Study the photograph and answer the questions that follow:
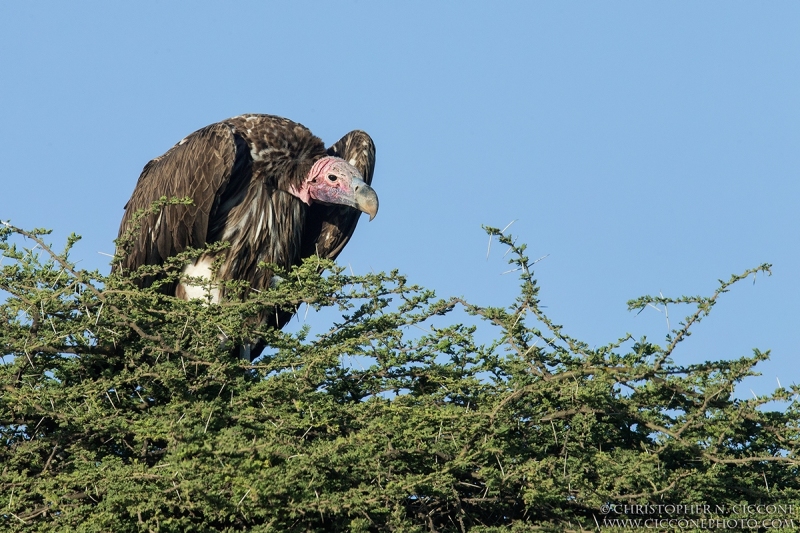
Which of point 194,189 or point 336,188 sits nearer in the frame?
point 194,189

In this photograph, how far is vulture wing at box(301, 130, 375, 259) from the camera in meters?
7.41

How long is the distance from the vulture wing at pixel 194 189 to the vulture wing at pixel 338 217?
73 cm

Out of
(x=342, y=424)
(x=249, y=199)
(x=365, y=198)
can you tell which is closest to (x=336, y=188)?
(x=365, y=198)

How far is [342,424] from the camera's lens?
3875 mm

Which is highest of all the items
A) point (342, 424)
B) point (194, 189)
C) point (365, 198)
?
point (365, 198)

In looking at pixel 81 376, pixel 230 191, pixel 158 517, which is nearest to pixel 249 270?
pixel 230 191

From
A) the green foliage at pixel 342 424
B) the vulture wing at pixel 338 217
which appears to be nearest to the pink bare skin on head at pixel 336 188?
the vulture wing at pixel 338 217

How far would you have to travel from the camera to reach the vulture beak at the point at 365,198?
7168 millimetres

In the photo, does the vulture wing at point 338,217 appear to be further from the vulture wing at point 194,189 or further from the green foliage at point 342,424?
the green foliage at point 342,424

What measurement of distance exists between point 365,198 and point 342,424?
347 cm

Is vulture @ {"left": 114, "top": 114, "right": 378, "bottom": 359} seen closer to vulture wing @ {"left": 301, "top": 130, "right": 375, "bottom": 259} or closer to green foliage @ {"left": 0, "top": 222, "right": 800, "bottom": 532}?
vulture wing @ {"left": 301, "top": 130, "right": 375, "bottom": 259}

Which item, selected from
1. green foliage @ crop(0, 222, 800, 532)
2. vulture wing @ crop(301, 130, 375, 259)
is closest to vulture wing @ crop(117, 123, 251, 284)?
vulture wing @ crop(301, 130, 375, 259)

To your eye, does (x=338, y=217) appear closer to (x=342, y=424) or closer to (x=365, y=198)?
(x=365, y=198)

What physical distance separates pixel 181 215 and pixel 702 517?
390 cm
